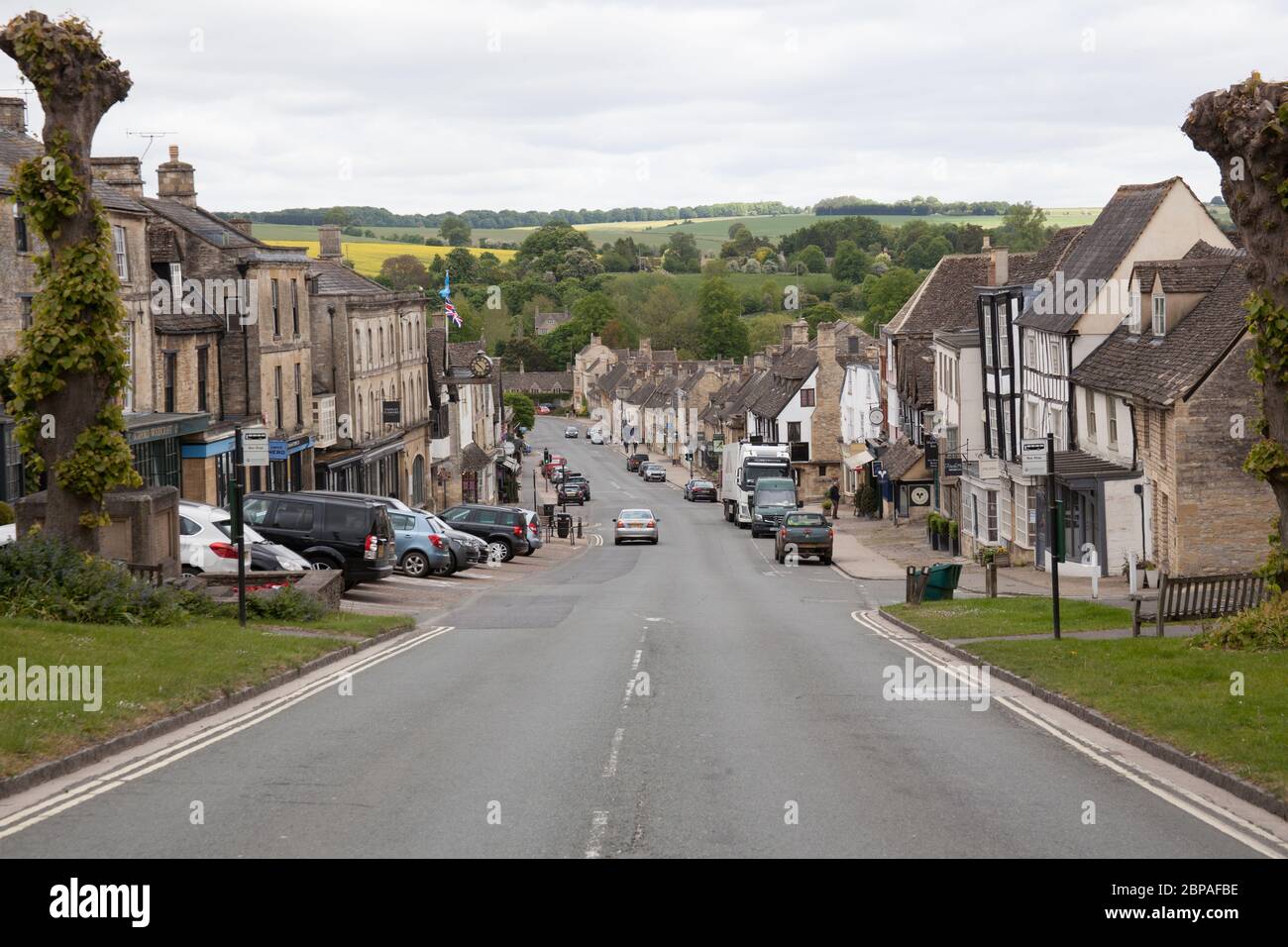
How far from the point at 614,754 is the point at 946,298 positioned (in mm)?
59816

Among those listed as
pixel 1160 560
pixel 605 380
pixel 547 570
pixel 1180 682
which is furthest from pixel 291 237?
pixel 1180 682

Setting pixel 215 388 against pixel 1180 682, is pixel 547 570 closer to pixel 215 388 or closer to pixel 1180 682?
pixel 215 388

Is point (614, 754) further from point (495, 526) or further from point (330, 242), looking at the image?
point (330, 242)

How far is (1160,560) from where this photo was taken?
35969 millimetres

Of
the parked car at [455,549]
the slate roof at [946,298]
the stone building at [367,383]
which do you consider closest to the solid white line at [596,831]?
the parked car at [455,549]

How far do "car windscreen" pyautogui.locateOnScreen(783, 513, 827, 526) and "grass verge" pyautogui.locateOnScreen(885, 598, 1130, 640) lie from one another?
19108 millimetres

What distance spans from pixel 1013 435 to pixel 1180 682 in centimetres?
3275

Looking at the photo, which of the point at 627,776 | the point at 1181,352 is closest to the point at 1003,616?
the point at 1181,352

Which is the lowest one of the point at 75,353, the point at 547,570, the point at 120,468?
the point at 547,570

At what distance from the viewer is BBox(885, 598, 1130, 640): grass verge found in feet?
83.0

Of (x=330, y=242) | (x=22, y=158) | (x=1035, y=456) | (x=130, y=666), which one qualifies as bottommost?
(x=130, y=666)

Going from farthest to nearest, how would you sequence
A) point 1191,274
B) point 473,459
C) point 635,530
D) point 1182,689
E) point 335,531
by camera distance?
point 473,459
point 635,530
point 1191,274
point 335,531
point 1182,689

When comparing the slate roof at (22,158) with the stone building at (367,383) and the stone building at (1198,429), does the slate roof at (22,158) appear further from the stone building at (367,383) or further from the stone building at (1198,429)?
the stone building at (1198,429)

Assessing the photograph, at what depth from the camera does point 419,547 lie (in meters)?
39.4
